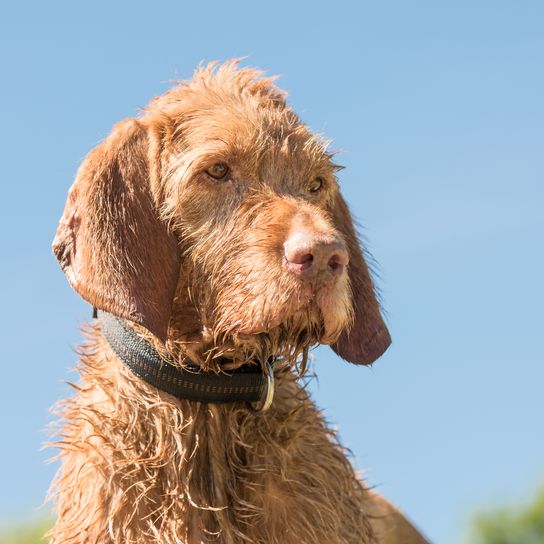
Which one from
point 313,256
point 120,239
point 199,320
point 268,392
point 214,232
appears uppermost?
point 120,239

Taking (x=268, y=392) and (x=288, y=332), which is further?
(x=268, y=392)

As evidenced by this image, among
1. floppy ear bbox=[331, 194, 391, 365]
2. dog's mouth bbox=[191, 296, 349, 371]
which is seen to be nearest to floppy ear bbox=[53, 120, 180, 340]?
dog's mouth bbox=[191, 296, 349, 371]

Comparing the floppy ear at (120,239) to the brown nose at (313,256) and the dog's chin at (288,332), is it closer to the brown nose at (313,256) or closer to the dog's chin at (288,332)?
the dog's chin at (288,332)

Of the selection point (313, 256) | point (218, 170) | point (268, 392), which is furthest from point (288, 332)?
point (218, 170)

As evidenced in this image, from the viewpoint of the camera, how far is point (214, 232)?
434cm

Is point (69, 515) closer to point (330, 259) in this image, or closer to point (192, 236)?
point (192, 236)

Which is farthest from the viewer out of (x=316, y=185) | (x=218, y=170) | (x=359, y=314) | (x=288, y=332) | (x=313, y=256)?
(x=359, y=314)

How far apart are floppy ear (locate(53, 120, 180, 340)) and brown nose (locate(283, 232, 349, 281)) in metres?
0.65

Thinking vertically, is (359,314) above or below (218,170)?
below

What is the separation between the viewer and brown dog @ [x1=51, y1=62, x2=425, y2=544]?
4281mm

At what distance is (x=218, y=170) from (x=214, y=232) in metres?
0.28

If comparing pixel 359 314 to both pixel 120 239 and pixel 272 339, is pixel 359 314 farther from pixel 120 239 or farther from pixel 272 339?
pixel 120 239

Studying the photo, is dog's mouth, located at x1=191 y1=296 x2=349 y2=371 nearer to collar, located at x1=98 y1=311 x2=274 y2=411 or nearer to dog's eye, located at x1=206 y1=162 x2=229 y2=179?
collar, located at x1=98 y1=311 x2=274 y2=411

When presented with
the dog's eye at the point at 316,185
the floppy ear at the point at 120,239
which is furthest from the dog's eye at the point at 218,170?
the dog's eye at the point at 316,185
